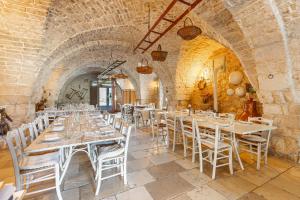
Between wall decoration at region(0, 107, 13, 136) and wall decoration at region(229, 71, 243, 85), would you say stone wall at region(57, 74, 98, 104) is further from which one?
wall decoration at region(229, 71, 243, 85)

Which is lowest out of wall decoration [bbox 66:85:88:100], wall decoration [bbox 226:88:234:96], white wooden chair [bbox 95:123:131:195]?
white wooden chair [bbox 95:123:131:195]

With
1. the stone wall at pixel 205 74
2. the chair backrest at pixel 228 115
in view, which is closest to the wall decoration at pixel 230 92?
the stone wall at pixel 205 74

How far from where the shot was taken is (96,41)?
6.07m

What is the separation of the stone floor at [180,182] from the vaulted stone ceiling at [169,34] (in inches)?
47.1

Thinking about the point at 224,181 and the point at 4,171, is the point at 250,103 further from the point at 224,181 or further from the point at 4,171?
the point at 4,171

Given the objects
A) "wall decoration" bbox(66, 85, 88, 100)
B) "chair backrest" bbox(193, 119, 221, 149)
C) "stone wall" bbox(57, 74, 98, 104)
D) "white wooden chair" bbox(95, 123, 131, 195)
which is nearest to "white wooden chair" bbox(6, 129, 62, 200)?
"white wooden chair" bbox(95, 123, 131, 195)

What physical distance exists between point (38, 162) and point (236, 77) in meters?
5.98

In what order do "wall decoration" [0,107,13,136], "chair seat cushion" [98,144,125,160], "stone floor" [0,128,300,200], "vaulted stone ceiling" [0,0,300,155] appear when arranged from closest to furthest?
"stone floor" [0,128,300,200]
"chair seat cushion" [98,144,125,160]
"vaulted stone ceiling" [0,0,300,155]
"wall decoration" [0,107,13,136]

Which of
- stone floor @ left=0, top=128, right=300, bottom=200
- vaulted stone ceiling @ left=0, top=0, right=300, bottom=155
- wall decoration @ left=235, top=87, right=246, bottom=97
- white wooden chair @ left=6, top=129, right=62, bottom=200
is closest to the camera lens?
white wooden chair @ left=6, top=129, right=62, bottom=200

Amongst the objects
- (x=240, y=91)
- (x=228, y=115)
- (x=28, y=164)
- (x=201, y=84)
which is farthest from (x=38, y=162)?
(x=201, y=84)

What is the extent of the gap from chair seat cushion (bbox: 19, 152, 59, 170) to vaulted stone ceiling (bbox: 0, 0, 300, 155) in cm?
297

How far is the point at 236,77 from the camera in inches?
208

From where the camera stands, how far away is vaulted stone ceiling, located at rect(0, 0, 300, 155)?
2.68 metres

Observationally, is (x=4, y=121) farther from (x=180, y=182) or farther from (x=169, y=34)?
(x=169, y=34)
